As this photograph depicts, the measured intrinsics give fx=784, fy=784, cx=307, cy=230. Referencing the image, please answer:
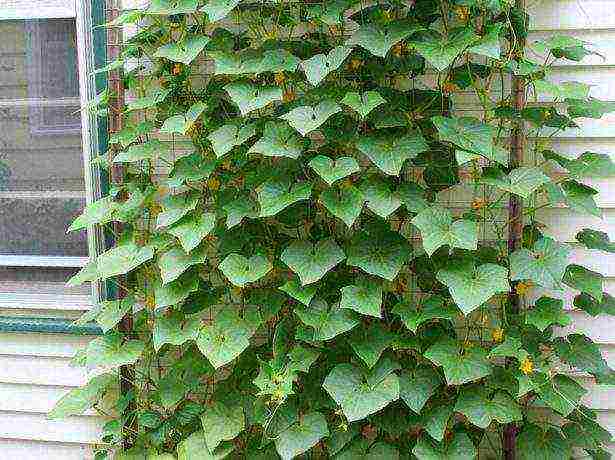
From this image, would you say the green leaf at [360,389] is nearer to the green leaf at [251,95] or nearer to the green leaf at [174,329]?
the green leaf at [174,329]

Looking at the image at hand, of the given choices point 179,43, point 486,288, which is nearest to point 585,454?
point 486,288

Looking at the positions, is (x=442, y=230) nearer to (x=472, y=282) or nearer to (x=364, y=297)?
(x=472, y=282)

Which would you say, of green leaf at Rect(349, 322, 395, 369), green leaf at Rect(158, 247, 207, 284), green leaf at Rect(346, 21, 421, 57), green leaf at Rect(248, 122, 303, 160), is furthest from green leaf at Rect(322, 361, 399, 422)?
green leaf at Rect(346, 21, 421, 57)

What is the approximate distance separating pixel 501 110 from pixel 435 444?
1.01 metres

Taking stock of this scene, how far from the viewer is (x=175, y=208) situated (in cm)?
245

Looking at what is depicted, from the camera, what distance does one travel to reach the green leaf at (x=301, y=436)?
7.43ft

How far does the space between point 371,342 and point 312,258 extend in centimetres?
30

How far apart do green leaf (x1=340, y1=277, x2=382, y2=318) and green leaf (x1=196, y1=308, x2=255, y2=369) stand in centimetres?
33

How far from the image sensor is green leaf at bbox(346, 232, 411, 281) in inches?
89.2

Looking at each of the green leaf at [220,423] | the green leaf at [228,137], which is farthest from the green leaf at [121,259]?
the green leaf at [220,423]

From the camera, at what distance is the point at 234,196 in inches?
96.9

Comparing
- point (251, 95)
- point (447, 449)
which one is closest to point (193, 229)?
point (251, 95)

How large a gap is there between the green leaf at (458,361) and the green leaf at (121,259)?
0.92 metres

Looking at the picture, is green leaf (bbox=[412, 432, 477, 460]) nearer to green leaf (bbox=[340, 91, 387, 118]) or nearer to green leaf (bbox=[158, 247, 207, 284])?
green leaf (bbox=[158, 247, 207, 284])
